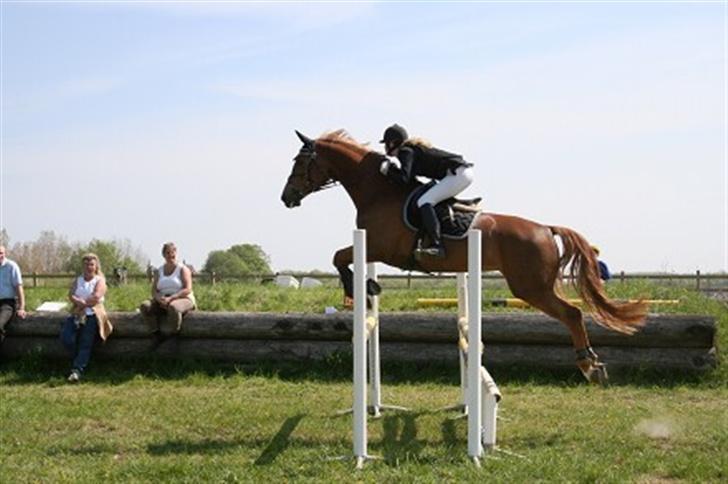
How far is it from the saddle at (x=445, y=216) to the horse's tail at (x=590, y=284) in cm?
76

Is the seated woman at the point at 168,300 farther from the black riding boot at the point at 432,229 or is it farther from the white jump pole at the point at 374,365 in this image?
the black riding boot at the point at 432,229

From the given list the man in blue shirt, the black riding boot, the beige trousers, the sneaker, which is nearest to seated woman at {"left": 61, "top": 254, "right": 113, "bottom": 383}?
the sneaker

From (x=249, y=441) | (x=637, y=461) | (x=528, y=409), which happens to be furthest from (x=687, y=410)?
(x=249, y=441)

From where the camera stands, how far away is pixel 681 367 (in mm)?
9609

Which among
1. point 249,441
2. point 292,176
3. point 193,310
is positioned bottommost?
point 249,441

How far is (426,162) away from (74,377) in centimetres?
505

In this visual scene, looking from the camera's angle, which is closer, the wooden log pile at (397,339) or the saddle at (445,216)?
the saddle at (445,216)

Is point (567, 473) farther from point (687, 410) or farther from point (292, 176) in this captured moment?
point (292, 176)

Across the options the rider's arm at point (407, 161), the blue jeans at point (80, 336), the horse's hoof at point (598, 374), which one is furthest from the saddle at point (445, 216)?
the blue jeans at point (80, 336)

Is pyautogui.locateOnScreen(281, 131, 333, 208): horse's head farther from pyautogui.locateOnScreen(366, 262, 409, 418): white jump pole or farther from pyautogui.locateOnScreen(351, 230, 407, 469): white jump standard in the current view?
pyautogui.locateOnScreen(351, 230, 407, 469): white jump standard

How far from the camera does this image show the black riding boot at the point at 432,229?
7.08 m

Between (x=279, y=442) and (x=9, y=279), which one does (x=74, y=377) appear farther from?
(x=279, y=442)

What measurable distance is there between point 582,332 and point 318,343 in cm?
392

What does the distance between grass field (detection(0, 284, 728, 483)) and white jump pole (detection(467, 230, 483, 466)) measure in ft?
0.55
